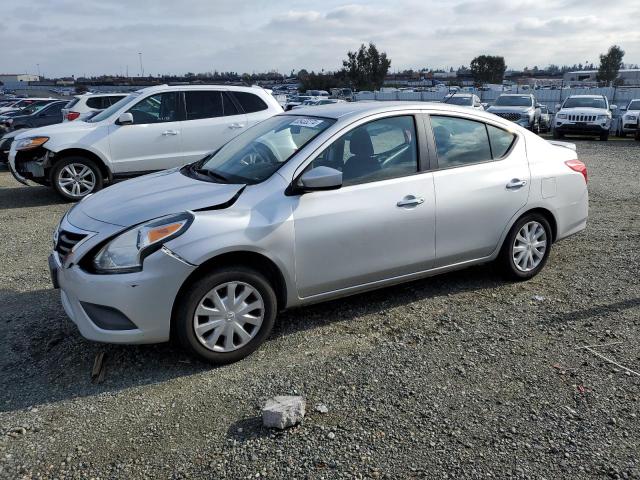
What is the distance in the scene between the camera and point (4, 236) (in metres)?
7.23

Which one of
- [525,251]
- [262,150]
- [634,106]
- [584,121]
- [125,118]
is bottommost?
[525,251]

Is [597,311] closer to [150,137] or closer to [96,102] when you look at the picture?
[150,137]

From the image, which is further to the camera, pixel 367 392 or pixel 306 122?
pixel 306 122

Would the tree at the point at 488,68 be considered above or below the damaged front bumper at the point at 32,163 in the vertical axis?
above

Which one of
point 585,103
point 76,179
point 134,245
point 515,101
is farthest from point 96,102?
point 585,103

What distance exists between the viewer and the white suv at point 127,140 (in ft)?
29.4

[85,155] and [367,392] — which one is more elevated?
[85,155]

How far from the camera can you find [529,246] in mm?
5168

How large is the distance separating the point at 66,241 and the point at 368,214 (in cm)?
209

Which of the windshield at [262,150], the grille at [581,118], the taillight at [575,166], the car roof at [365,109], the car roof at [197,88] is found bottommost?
the grille at [581,118]

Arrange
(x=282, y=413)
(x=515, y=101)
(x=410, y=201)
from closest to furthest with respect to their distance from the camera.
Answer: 1. (x=282, y=413)
2. (x=410, y=201)
3. (x=515, y=101)

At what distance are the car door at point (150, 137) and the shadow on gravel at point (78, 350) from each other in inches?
173

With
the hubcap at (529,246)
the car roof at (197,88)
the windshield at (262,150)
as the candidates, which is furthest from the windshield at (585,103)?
the windshield at (262,150)

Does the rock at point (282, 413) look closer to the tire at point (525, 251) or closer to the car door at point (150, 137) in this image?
the tire at point (525, 251)
